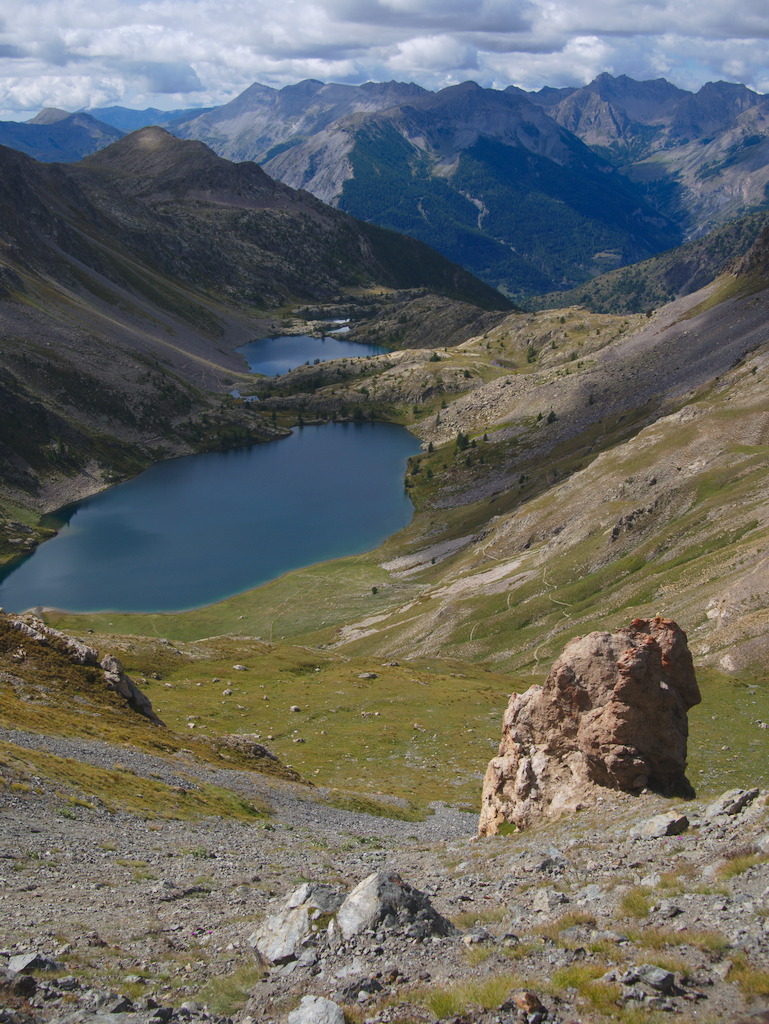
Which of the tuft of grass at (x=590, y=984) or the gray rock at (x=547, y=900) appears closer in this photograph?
the tuft of grass at (x=590, y=984)

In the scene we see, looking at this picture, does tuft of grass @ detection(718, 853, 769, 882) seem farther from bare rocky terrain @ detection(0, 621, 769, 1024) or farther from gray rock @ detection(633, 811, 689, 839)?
gray rock @ detection(633, 811, 689, 839)

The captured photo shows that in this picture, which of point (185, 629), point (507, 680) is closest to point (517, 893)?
point (507, 680)

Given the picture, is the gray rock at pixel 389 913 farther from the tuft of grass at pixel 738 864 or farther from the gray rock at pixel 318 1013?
the tuft of grass at pixel 738 864

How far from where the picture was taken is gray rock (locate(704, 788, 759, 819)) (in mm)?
23891

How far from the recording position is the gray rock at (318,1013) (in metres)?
15.9

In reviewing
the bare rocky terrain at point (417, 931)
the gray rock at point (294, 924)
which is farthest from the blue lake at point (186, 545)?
the gray rock at point (294, 924)

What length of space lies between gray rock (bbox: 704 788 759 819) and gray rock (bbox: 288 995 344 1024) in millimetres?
13711

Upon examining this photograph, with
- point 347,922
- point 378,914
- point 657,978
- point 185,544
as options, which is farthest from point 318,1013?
point 185,544

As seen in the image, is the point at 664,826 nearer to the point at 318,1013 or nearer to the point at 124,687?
the point at 318,1013

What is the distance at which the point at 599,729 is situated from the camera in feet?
115

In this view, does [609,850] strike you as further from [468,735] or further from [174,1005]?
[468,735]

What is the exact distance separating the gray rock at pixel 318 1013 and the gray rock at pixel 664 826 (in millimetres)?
12841

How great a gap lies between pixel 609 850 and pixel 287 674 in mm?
64755

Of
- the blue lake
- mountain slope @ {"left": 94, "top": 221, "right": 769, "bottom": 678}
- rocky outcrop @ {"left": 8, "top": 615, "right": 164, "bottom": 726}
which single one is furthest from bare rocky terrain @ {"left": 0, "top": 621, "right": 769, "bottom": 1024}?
the blue lake
